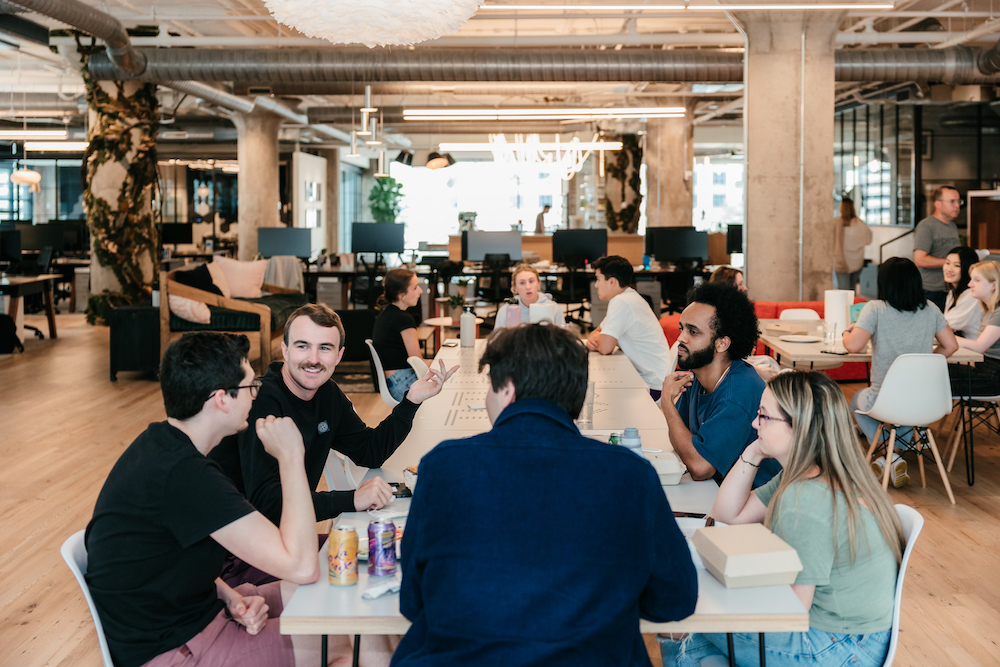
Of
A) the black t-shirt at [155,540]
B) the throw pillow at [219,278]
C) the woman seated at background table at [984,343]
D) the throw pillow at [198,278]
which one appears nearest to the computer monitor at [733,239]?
the throw pillow at [219,278]

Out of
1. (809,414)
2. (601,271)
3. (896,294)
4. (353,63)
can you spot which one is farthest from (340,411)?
(353,63)

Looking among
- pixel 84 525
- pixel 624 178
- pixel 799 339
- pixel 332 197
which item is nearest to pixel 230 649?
pixel 84 525

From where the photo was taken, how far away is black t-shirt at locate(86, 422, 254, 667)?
6.21ft

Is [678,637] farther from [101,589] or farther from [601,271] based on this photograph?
[601,271]

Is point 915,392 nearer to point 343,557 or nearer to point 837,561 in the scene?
point 837,561

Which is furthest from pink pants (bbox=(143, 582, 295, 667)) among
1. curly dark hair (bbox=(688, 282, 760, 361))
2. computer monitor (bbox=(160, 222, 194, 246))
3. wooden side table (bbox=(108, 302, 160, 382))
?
computer monitor (bbox=(160, 222, 194, 246))

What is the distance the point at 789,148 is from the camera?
8.29 meters

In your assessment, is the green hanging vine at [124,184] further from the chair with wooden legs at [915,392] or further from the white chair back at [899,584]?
the white chair back at [899,584]

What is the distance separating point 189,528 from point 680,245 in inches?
461

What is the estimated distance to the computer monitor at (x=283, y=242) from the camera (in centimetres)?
1250

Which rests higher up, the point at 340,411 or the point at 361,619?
the point at 340,411

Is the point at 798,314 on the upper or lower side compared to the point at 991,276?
lower

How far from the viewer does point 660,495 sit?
1547mm

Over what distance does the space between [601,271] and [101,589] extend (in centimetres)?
394
